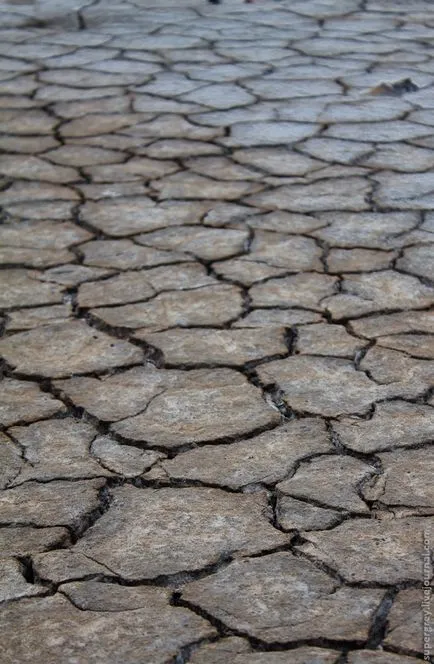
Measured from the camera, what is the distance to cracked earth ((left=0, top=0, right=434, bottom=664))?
2020mm

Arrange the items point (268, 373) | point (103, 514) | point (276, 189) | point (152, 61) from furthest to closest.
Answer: point (152, 61) < point (276, 189) < point (268, 373) < point (103, 514)

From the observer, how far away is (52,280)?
342 centimetres

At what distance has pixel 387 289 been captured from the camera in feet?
10.8

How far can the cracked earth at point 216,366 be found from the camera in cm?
202

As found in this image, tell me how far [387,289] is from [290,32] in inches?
138

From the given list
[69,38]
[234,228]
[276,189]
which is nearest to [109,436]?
[234,228]

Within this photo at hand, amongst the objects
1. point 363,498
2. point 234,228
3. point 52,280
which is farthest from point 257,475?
point 234,228

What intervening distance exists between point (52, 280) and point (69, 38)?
3352 mm

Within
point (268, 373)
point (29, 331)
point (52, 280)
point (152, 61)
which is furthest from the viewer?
point (152, 61)

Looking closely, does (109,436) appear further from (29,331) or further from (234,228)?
(234,228)

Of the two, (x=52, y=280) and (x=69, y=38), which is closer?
(x=52, y=280)

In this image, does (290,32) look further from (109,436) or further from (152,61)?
(109,436)

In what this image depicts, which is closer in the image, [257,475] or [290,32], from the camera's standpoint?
[257,475]

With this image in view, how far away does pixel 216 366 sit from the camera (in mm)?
2891
